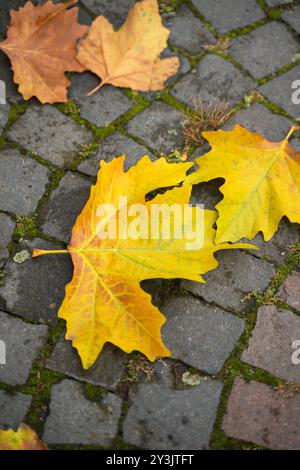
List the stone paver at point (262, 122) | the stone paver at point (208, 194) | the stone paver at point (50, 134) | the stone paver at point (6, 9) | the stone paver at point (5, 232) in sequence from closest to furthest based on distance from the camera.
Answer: the stone paver at point (5, 232), the stone paver at point (208, 194), the stone paver at point (50, 134), the stone paver at point (262, 122), the stone paver at point (6, 9)

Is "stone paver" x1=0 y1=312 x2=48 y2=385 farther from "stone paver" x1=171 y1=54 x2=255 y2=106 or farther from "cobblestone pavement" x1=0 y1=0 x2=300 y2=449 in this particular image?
"stone paver" x1=171 y1=54 x2=255 y2=106

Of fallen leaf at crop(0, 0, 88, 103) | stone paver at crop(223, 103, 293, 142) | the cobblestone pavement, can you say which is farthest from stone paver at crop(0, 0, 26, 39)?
stone paver at crop(223, 103, 293, 142)

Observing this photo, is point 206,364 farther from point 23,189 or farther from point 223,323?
point 23,189

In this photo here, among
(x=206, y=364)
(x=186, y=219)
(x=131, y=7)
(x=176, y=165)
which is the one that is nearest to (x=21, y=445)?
(x=206, y=364)

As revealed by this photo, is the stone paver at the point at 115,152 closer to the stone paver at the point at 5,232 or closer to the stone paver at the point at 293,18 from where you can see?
the stone paver at the point at 5,232

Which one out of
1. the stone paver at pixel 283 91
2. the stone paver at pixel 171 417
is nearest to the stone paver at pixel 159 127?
the stone paver at pixel 283 91

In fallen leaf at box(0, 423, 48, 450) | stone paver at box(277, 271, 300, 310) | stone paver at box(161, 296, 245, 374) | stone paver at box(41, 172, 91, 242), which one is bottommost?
fallen leaf at box(0, 423, 48, 450)

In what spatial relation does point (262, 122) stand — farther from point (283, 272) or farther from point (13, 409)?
point (13, 409)
